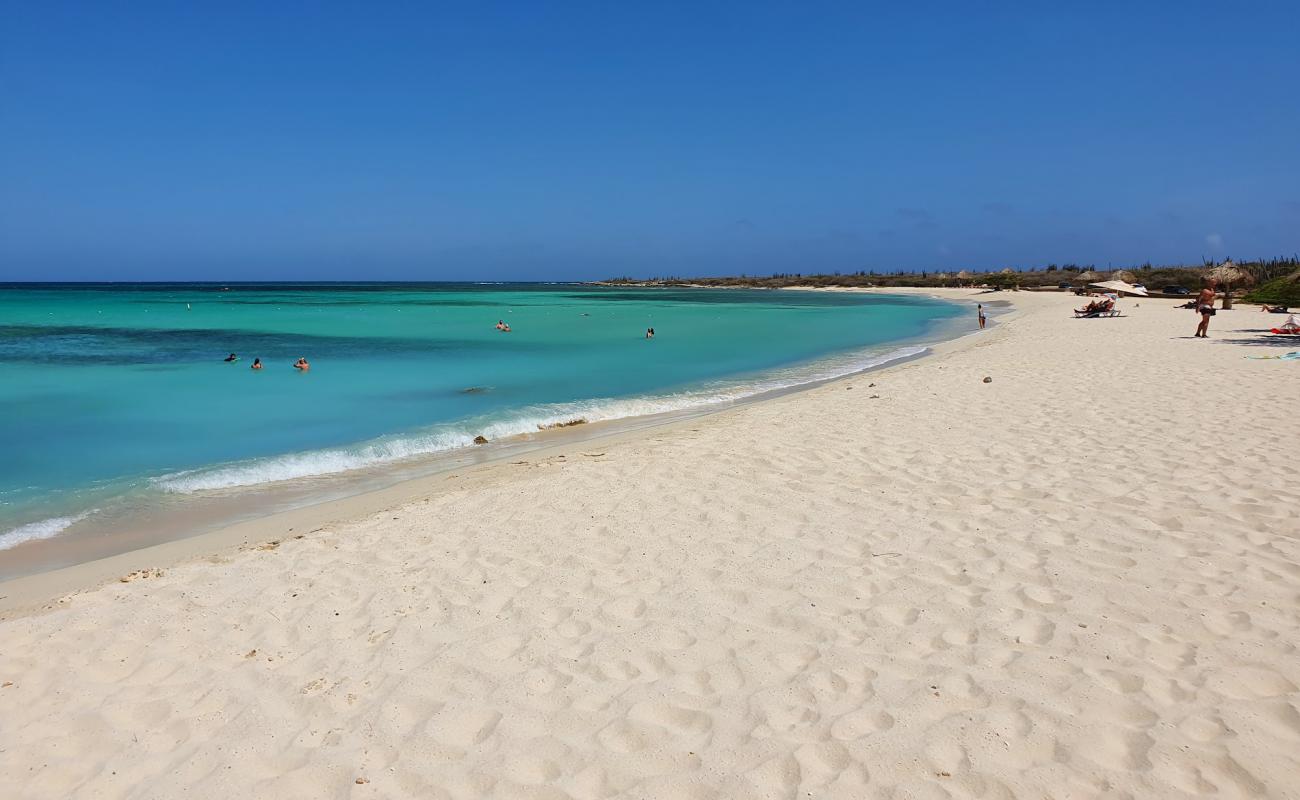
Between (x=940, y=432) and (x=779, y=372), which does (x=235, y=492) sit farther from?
(x=779, y=372)

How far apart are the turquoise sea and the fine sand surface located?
3.13 meters

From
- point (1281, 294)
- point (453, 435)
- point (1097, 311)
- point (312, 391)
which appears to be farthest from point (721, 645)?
point (1097, 311)

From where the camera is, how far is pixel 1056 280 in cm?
6488

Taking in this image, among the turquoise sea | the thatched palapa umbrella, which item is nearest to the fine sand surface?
the turquoise sea

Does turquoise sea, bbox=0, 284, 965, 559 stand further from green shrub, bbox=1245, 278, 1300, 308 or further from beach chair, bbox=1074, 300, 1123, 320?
green shrub, bbox=1245, 278, 1300, 308

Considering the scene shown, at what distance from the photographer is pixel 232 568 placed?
16.9 feet

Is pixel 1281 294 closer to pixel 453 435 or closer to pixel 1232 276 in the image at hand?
pixel 1232 276

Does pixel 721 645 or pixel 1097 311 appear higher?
Answer: pixel 1097 311

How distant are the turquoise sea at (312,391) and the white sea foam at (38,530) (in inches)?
0.8

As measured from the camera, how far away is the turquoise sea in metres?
8.87

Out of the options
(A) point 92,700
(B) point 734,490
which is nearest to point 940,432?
(B) point 734,490

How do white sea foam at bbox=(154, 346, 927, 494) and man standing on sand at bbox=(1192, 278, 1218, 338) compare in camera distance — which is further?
man standing on sand at bbox=(1192, 278, 1218, 338)

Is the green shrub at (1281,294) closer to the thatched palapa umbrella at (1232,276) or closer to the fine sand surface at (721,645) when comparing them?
the thatched palapa umbrella at (1232,276)

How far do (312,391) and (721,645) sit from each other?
47.6ft
